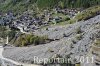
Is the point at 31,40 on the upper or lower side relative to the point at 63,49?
lower

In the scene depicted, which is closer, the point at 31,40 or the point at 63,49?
the point at 63,49

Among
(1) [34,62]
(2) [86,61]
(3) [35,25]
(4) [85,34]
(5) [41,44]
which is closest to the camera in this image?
(2) [86,61]

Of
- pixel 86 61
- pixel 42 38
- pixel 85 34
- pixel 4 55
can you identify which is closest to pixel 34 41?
pixel 42 38

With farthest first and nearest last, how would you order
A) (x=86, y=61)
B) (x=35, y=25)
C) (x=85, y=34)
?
(x=35, y=25), (x=85, y=34), (x=86, y=61)

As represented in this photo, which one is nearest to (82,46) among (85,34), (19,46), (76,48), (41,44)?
(76,48)

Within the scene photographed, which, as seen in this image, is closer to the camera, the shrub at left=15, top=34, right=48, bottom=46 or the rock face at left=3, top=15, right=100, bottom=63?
the rock face at left=3, top=15, right=100, bottom=63

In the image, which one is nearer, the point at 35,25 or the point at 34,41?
the point at 34,41

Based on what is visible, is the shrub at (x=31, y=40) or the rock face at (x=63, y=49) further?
the shrub at (x=31, y=40)

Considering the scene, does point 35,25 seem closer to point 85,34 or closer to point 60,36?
point 60,36

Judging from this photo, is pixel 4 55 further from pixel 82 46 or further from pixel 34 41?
pixel 82 46
